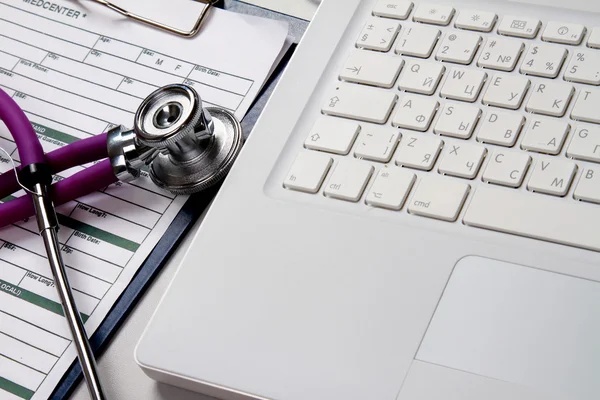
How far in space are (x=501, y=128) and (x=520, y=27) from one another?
8 cm

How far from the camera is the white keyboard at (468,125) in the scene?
395 millimetres

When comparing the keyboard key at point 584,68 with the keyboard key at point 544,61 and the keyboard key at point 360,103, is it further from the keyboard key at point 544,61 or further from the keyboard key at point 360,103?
the keyboard key at point 360,103

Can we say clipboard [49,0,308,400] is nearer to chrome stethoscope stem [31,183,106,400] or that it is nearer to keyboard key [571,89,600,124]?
chrome stethoscope stem [31,183,106,400]

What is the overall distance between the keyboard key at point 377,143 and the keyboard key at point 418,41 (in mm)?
63

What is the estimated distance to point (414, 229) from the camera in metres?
0.41

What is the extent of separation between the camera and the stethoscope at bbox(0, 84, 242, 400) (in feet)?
1.58


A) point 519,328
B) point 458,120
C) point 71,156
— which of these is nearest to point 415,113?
point 458,120

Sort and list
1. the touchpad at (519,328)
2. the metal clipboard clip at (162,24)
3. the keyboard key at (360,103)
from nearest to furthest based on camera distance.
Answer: the touchpad at (519,328) < the keyboard key at (360,103) < the metal clipboard clip at (162,24)

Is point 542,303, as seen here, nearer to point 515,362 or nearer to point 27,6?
point 515,362

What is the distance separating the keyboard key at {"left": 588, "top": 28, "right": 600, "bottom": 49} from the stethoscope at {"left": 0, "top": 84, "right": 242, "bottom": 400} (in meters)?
0.25

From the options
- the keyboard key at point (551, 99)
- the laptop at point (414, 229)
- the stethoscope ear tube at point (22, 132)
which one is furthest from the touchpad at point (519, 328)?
the stethoscope ear tube at point (22, 132)

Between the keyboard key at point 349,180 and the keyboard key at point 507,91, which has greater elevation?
the keyboard key at point 507,91

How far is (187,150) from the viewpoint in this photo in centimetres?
51

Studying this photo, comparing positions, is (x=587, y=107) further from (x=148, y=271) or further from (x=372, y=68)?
(x=148, y=271)
